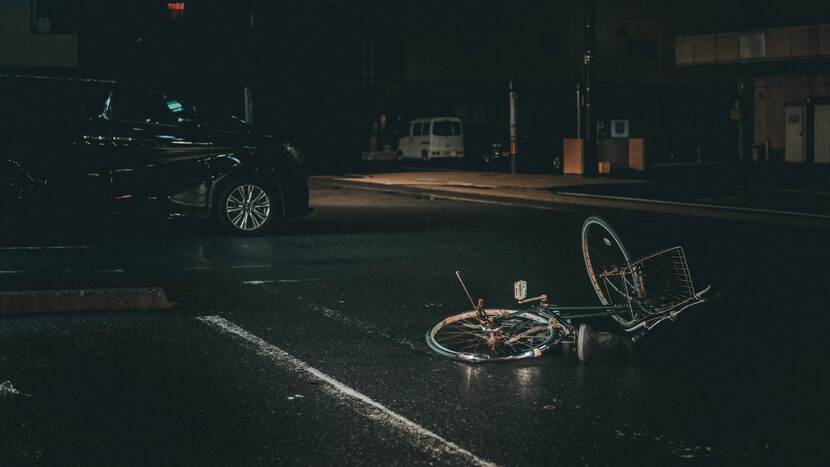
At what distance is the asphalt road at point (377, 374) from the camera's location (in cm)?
549

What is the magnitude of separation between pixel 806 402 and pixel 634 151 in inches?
1143

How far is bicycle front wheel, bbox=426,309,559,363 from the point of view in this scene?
7.34m

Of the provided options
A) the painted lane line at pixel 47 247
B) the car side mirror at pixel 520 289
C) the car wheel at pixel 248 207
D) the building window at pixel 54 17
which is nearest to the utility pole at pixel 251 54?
the building window at pixel 54 17

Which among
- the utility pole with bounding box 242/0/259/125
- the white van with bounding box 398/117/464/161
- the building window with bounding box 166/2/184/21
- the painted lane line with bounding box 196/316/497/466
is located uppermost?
the building window with bounding box 166/2/184/21

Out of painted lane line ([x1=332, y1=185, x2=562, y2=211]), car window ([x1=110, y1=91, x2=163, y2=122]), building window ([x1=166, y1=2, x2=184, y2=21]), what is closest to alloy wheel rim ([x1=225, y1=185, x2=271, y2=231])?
car window ([x1=110, y1=91, x2=163, y2=122])

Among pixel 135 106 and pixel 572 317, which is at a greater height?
pixel 135 106

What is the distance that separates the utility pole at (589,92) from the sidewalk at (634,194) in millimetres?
450

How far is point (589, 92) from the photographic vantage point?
2858 centimetres

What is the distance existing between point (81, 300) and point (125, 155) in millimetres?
5634

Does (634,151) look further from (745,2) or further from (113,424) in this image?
(113,424)

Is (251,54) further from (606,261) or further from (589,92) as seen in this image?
(606,261)

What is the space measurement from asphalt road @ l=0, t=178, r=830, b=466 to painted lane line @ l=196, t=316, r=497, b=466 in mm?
22

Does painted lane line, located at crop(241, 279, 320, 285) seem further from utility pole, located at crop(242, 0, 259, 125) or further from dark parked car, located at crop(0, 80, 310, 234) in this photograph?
utility pole, located at crop(242, 0, 259, 125)

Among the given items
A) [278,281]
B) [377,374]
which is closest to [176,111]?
[278,281]
